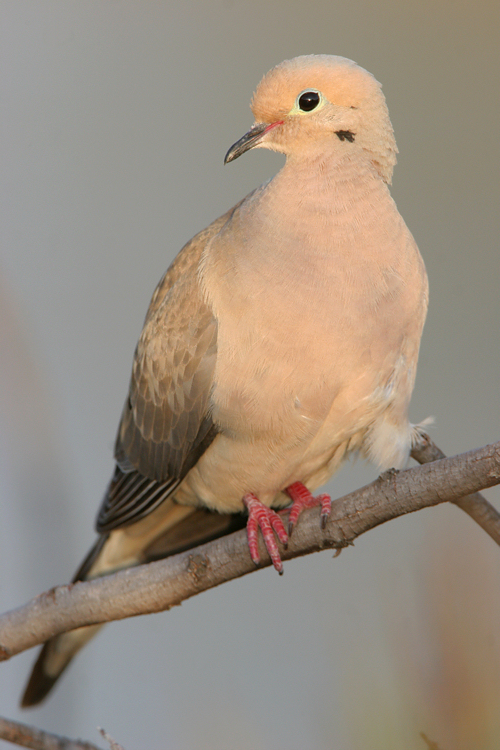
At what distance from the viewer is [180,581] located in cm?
157

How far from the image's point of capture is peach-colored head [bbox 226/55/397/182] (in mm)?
1549

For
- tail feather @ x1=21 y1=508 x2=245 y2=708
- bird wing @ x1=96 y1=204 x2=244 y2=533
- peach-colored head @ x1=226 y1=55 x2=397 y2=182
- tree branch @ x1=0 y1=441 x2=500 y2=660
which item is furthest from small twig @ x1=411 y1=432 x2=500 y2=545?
tail feather @ x1=21 y1=508 x2=245 y2=708

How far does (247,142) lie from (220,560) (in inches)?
35.9

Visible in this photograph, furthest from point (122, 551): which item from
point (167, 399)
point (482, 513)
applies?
point (482, 513)

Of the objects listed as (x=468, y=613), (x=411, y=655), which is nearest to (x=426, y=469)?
(x=468, y=613)

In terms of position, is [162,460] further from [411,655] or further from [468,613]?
[468,613]

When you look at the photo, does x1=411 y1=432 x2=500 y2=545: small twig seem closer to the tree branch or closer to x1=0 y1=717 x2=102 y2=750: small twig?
the tree branch

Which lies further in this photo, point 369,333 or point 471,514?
point 369,333

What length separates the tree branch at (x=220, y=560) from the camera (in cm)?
118

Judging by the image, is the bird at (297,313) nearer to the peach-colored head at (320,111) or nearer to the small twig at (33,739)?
the peach-colored head at (320,111)

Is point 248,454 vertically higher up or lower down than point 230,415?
lower down

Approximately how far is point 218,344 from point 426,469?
0.64 metres

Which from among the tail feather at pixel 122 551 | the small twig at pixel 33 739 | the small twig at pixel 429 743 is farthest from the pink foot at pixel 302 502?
the small twig at pixel 33 739

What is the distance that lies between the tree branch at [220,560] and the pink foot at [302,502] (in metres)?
0.03
